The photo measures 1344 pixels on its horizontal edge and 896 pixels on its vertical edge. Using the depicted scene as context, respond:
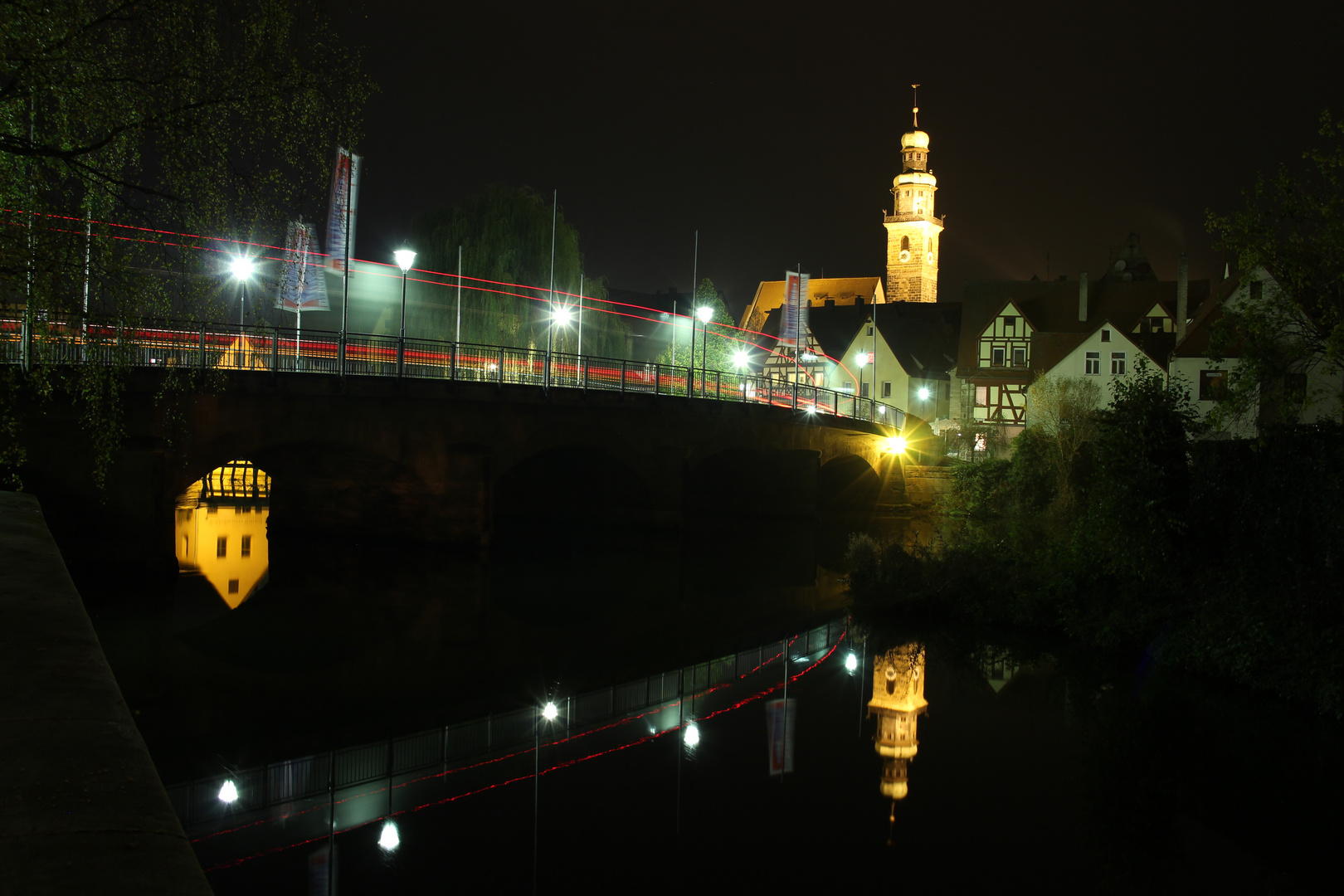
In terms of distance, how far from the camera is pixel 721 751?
13477 millimetres

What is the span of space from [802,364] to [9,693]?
57.2 m

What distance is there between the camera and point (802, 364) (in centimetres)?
6062

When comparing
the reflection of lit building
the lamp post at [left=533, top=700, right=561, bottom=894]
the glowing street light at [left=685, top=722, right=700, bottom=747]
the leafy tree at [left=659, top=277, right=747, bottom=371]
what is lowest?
the glowing street light at [left=685, top=722, right=700, bottom=747]

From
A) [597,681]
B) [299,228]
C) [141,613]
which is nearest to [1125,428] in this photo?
[597,681]

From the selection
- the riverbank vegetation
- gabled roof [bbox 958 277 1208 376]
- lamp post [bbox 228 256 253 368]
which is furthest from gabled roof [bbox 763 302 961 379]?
lamp post [bbox 228 256 253 368]

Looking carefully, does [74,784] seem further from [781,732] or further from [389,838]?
[781,732]

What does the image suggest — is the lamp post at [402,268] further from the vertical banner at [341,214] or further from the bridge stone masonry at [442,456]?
the vertical banner at [341,214]

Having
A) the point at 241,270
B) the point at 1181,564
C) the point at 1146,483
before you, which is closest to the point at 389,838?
the point at 241,270

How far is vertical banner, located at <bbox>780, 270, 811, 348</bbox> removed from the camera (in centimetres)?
5531

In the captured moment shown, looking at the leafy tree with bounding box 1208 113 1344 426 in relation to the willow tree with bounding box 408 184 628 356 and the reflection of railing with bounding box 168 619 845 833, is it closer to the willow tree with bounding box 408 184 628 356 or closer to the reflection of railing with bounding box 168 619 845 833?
the reflection of railing with bounding box 168 619 845 833

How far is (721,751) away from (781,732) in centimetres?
128

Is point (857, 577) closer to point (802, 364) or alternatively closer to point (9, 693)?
point (9, 693)

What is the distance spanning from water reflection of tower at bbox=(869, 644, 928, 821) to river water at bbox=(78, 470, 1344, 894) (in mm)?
58

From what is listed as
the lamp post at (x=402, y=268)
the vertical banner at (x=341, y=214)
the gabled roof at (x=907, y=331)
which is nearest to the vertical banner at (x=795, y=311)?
the gabled roof at (x=907, y=331)
